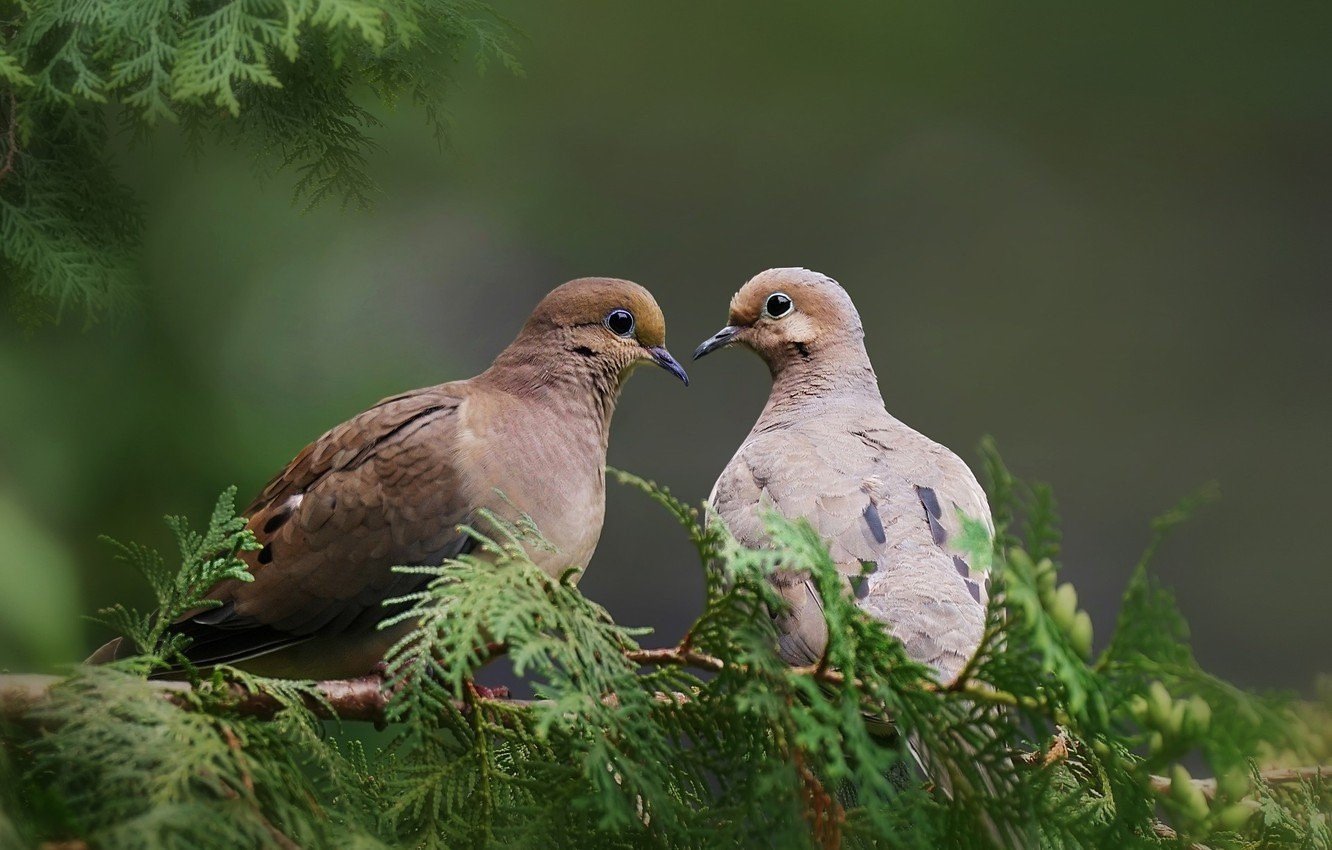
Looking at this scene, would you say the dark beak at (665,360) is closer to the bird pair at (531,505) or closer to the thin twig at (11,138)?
the bird pair at (531,505)

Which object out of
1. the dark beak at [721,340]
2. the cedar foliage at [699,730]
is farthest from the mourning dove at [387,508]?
the dark beak at [721,340]

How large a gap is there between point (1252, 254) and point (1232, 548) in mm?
718

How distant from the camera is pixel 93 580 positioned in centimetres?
139

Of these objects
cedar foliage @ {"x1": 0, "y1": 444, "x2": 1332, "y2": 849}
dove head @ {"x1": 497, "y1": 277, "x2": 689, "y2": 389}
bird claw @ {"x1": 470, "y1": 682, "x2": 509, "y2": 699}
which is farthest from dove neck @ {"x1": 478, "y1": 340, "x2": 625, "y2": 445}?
cedar foliage @ {"x1": 0, "y1": 444, "x2": 1332, "y2": 849}

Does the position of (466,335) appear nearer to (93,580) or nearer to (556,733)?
(93,580)

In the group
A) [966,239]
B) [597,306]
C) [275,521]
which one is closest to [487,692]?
[275,521]

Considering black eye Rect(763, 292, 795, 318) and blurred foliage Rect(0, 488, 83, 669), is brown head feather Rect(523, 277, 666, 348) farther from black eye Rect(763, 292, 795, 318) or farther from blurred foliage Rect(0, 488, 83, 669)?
blurred foliage Rect(0, 488, 83, 669)

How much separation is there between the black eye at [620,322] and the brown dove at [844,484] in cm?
20

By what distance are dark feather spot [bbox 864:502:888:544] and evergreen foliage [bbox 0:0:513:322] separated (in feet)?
1.85

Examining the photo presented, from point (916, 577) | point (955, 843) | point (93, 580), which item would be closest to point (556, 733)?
point (955, 843)

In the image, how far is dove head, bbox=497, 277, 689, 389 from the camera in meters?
1.08

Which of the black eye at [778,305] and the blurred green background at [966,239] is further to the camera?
the blurred green background at [966,239]

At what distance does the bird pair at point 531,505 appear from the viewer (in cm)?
96

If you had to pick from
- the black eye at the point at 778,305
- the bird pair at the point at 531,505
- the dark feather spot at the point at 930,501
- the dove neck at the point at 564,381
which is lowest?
the bird pair at the point at 531,505
